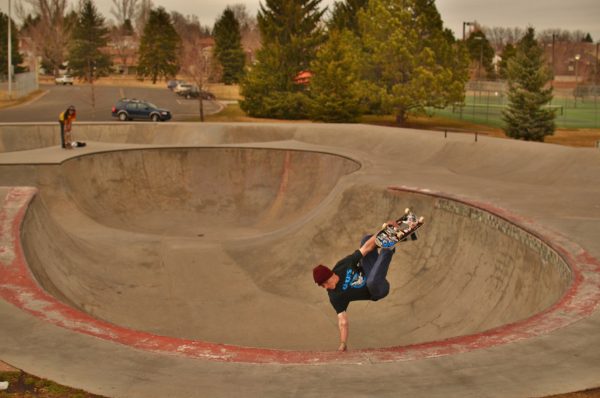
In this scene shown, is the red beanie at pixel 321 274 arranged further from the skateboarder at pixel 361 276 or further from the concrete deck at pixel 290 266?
the concrete deck at pixel 290 266

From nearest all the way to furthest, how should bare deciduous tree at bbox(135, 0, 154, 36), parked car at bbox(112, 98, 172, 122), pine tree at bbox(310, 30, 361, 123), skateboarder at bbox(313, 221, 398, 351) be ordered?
skateboarder at bbox(313, 221, 398, 351) → pine tree at bbox(310, 30, 361, 123) → parked car at bbox(112, 98, 172, 122) → bare deciduous tree at bbox(135, 0, 154, 36)

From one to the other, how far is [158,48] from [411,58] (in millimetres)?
50453

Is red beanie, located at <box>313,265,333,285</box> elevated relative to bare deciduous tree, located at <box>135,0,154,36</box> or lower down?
lower down

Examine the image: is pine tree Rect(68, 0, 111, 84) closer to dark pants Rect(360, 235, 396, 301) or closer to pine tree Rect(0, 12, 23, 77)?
pine tree Rect(0, 12, 23, 77)

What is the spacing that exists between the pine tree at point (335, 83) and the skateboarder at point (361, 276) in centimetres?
3004

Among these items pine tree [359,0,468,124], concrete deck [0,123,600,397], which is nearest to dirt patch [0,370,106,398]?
concrete deck [0,123,600,397]

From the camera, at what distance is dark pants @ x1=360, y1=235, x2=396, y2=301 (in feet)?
21.5

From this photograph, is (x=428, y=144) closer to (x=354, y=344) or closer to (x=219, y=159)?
(x=219, y=159)

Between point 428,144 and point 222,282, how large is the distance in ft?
41.9

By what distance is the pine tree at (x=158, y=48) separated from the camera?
78.3 meters

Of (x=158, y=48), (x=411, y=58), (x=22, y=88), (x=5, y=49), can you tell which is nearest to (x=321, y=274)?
(x=411, y=58)

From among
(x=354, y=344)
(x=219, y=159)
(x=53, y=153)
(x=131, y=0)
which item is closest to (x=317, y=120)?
(x=219, y=159)

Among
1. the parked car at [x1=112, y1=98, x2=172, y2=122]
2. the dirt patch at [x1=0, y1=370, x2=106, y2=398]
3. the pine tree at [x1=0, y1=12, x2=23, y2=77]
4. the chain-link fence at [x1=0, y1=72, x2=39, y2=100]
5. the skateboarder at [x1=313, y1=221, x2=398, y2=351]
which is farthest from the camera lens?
the pine tree at [x1=0, y1=12, x2=23, y2=77]

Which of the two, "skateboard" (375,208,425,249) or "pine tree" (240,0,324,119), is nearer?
"skateboard" (375,208,425,249)
